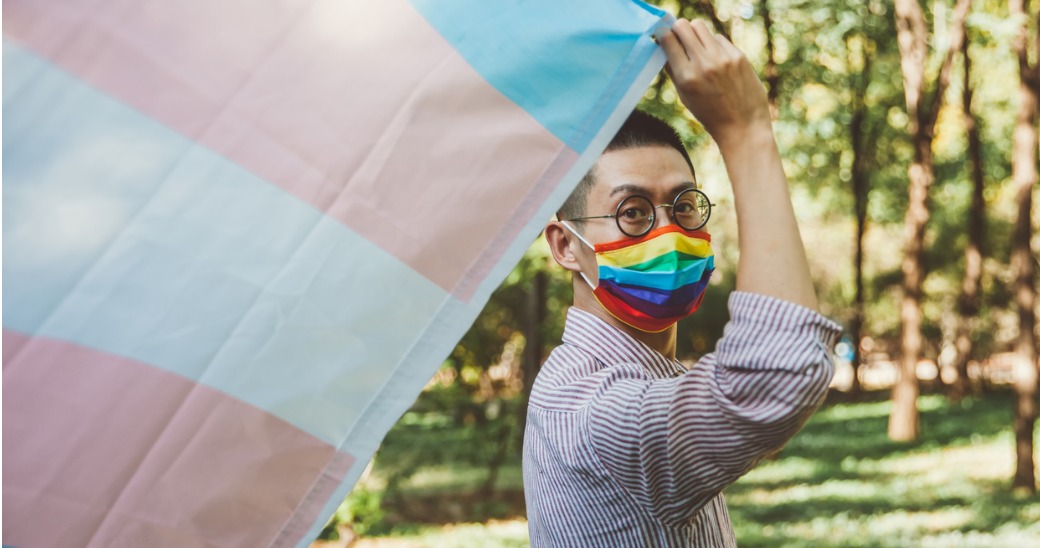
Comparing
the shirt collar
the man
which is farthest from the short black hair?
the shirt collar

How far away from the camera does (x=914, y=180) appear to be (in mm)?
17750

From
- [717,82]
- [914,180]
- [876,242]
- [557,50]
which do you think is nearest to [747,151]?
[717,82]

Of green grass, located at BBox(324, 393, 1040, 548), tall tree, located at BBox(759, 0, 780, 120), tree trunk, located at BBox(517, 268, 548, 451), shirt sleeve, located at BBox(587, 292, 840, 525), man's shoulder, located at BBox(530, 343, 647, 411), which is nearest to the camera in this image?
shirt sleeve, located at BBox(587, 292, 840, 525)

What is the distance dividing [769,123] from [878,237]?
36655 millimetres

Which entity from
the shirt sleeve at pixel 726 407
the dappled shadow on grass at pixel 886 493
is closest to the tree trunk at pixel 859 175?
the dappled shadow on grass at pixel 886 493

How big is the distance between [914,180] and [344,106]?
17.9 meters

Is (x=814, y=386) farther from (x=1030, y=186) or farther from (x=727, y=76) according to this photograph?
(x=1030, y=186)

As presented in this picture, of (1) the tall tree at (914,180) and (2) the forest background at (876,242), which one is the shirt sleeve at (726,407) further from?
(1) the tall tree at (914,180)

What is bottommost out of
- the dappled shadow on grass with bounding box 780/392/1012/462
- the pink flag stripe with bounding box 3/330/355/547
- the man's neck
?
the pink flag stripe with bounding box 3/330/355/547

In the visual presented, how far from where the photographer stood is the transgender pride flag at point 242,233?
1.26m

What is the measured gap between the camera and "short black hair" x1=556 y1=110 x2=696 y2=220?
2066mm

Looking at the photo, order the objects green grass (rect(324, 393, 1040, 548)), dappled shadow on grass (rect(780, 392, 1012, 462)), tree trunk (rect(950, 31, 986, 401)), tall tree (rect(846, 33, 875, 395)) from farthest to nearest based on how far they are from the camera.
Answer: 1. tall tree (rect(846, 33, 875, 395))
2. tree trunk (rect(950, 31, 986, 401))
3. dappled shadow on grass (rect(780, 392, 1012, 462))
4. green grass (rect(324, 393, 1040, 548))

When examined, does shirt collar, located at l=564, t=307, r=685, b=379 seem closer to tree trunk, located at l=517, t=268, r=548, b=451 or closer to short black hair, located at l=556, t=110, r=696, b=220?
short black hair, located at l=556, t=110, r=696, b=220

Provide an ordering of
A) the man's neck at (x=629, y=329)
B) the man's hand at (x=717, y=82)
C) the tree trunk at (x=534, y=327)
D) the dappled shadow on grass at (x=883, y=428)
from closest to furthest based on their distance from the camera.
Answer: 1. the man's hand at (x=717, y=82)
2. the man's neck at (x=629, y=329)
3. the tree trunk at (x=534, y=327)
4. the dappled shadow on grass at (x=883, y=428)
